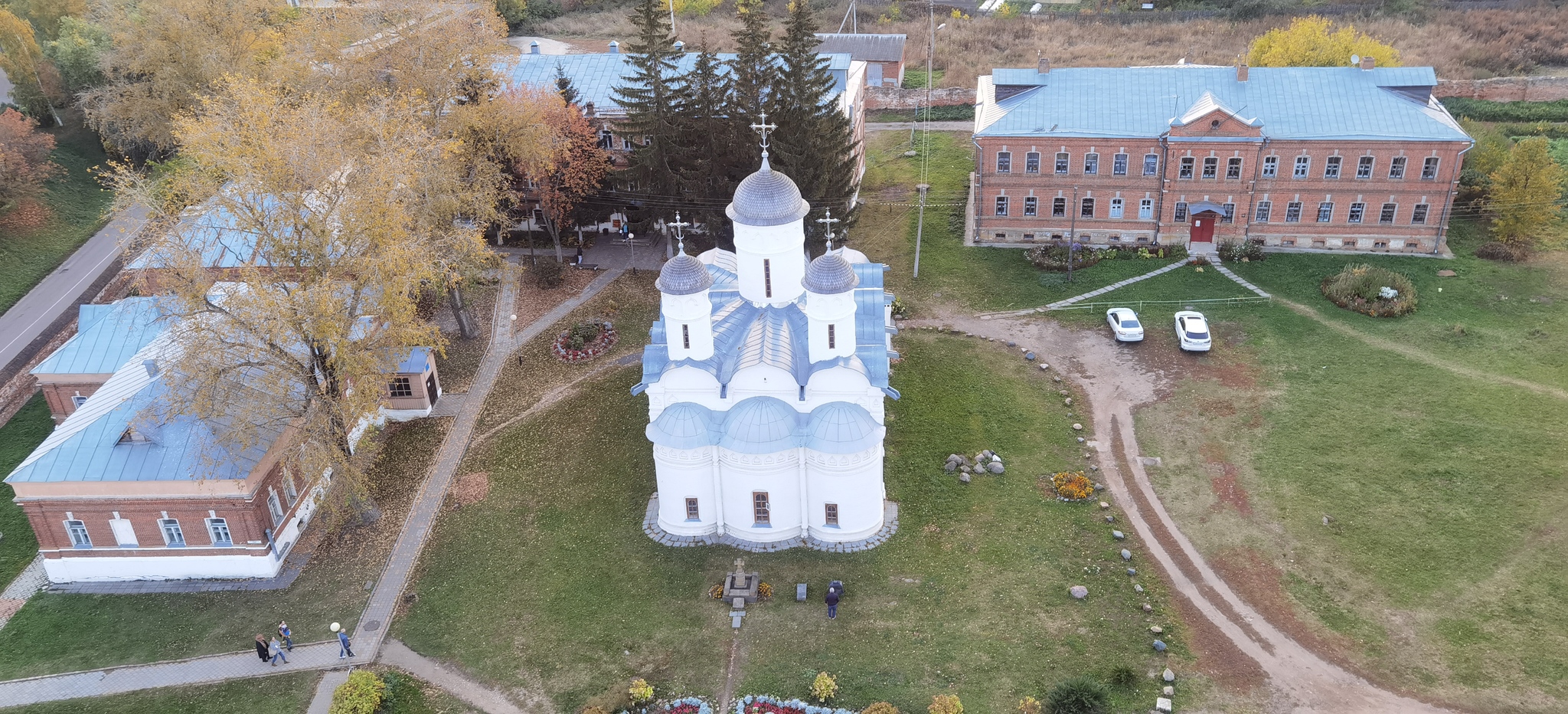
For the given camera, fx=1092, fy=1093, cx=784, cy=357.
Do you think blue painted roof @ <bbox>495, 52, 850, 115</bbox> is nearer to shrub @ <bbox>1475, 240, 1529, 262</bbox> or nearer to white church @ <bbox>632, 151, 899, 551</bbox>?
white church @ <bbox>632, 151, 899, 551</bbox>

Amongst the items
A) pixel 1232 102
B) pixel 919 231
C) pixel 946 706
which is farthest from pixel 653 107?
pixel 946 706

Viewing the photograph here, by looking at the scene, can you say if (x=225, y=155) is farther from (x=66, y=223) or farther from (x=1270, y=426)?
(x=1270, y=426)

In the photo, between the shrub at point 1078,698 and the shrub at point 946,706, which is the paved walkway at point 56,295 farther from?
the shrub at point 1078,698

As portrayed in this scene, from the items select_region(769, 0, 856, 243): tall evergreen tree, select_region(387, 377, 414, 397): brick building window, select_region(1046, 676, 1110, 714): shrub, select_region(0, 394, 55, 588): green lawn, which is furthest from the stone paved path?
select_region(769, 0, 856, 243): tall evergreen tree

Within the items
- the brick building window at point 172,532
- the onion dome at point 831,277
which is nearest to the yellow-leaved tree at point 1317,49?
the onion dome at point 831,277

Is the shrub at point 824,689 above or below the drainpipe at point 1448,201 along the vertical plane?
below

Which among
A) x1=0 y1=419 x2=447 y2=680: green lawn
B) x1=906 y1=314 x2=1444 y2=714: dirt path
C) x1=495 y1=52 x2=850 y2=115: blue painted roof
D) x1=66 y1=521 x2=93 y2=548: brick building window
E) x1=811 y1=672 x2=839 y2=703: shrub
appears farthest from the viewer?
x1=495 y1=52 x2=850 y2=115: blue painted roof
